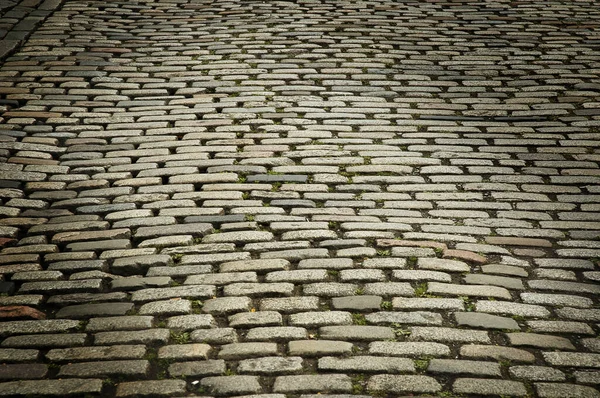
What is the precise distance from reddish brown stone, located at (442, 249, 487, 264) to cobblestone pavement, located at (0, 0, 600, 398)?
0.06 feet

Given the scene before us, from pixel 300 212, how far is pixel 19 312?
69.2 inches

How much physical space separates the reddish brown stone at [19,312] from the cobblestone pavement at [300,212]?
2 cm

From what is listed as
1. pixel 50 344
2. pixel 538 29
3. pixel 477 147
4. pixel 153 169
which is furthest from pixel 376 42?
pixel 50 344

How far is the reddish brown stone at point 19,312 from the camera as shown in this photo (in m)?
3.47

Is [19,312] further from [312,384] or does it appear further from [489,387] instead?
[489,387]

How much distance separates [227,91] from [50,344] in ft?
11.8

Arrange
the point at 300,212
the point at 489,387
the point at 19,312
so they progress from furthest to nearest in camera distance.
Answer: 1. the point at 300,212
2. the point at 19,312
3. the point at 489,387

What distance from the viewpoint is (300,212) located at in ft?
14.6

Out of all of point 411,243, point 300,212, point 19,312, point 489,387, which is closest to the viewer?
point 489,387

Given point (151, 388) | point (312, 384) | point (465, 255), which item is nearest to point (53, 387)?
point (151, 388)

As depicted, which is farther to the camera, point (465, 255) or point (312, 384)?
→ point (465, 255)

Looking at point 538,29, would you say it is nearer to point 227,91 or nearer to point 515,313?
point 227,91

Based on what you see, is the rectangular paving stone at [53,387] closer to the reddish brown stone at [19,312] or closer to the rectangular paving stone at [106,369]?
the rectangular paving stone at [106,369]

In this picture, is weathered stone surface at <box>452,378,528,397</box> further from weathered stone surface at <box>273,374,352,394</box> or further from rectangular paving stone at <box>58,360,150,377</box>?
rectangular paving stone at <box>58,360,150,377</box>
